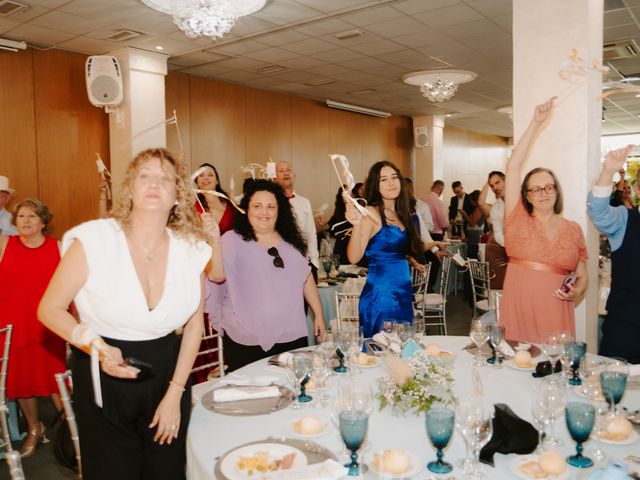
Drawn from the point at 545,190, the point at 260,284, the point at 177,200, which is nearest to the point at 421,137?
the point at 545,190

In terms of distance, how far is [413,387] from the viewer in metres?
1.84

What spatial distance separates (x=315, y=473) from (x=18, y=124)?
661cm

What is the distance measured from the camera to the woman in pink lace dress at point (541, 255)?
10.3 feet

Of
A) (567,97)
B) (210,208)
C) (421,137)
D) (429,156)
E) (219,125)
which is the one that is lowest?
(210,208)

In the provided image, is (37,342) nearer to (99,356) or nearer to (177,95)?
(99,356)

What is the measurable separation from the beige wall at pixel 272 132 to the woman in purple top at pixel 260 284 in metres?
5.61

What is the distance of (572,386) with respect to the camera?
215 centimetres

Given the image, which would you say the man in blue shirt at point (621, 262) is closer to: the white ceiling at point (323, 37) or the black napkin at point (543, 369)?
the black napkin at point (543, 369)

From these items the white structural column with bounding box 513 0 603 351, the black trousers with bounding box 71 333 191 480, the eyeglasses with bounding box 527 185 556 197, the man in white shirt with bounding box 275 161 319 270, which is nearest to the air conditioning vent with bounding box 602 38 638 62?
the white structural column with bounding box 513 0 603 351

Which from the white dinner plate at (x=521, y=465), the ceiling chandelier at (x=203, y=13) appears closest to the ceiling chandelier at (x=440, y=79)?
the ceiling chandelier at (x=203, y=13)

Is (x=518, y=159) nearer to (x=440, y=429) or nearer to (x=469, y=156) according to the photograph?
(x=440, y=429)

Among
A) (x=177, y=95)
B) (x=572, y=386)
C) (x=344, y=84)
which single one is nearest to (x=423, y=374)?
(x=572, y=386)

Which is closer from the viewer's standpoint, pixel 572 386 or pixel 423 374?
pixel 423 374

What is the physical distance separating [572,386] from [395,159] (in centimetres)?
1193
